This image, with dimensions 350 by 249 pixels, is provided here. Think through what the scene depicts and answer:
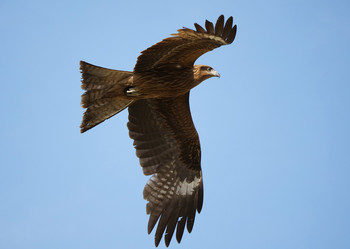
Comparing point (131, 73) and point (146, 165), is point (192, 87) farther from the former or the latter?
point (146, 165)

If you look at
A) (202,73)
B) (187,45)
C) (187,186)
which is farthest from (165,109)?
(187,45)

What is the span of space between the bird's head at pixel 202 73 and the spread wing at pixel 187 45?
18 centimetres

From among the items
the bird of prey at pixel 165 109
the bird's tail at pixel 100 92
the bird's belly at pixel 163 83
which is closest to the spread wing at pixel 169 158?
the bird of prey at pixel 165 109

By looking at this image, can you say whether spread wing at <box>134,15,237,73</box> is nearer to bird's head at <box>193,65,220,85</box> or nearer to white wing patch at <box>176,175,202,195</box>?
bird's head at <box>193,65,220,85</box>

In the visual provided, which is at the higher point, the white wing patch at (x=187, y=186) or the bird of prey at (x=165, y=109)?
the bird of prey at (x=165, y=109)

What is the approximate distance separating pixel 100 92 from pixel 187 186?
8.86 feet

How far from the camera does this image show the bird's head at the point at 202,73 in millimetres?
8359

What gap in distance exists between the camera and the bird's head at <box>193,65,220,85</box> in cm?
836

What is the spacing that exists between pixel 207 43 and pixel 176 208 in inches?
134

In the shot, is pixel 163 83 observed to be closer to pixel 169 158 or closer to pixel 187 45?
pixel 187 45

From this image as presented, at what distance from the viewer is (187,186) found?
9.66 metres

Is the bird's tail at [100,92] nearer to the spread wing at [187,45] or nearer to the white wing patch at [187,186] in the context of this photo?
the spread wing at [187,45]

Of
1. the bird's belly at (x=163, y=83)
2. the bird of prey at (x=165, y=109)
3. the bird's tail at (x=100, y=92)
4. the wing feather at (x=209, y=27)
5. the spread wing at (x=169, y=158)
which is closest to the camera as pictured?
the wing feather at (x=209, y=27)

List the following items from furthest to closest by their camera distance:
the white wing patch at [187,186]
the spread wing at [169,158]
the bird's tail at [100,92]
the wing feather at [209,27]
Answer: the white wing patch at [187,186] → the spread wing at [169,158] → the bird's tail at [100,92] → the wing feather at [209,27]
